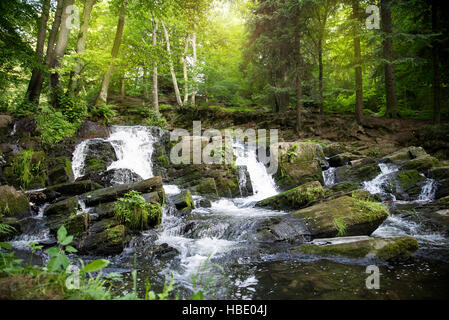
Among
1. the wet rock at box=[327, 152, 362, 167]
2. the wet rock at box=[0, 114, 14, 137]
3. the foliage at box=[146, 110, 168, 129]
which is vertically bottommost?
the wet rock at box=[327, 152, 362, 167]

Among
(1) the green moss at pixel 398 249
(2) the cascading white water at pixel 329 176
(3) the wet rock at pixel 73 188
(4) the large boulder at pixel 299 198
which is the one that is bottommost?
(1) the green moss at pixel 398 249

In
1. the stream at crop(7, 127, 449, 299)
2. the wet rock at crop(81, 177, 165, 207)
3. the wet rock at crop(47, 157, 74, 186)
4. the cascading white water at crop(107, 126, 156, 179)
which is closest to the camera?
the stream at crop(7, 127, 449, 299)

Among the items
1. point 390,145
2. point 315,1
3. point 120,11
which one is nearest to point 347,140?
point 390,145

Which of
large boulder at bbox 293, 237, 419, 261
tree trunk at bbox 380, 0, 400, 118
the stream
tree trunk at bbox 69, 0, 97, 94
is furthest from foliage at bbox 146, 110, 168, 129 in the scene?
large boulder at bbox 293, 237, 419, 261

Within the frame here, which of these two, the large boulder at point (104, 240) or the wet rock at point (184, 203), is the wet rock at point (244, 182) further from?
the large boulder at point (104, 240)

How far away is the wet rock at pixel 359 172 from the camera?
9461 millimetres

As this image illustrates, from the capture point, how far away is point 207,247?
5266 mm

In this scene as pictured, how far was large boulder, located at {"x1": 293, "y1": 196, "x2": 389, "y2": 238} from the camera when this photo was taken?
17.2ft

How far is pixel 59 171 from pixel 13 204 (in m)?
3.01

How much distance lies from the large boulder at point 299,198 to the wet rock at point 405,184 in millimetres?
2958

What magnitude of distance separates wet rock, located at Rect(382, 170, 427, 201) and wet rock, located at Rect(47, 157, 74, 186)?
39.6ft

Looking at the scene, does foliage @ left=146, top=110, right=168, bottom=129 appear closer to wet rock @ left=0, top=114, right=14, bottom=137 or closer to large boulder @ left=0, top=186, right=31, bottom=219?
wet rock @ left=0, top=114, right=14, bottom=137

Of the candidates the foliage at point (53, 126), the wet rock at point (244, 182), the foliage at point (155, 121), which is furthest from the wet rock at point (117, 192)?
the foliage at point (155, 121)

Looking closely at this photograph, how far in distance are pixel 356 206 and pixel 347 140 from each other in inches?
353
